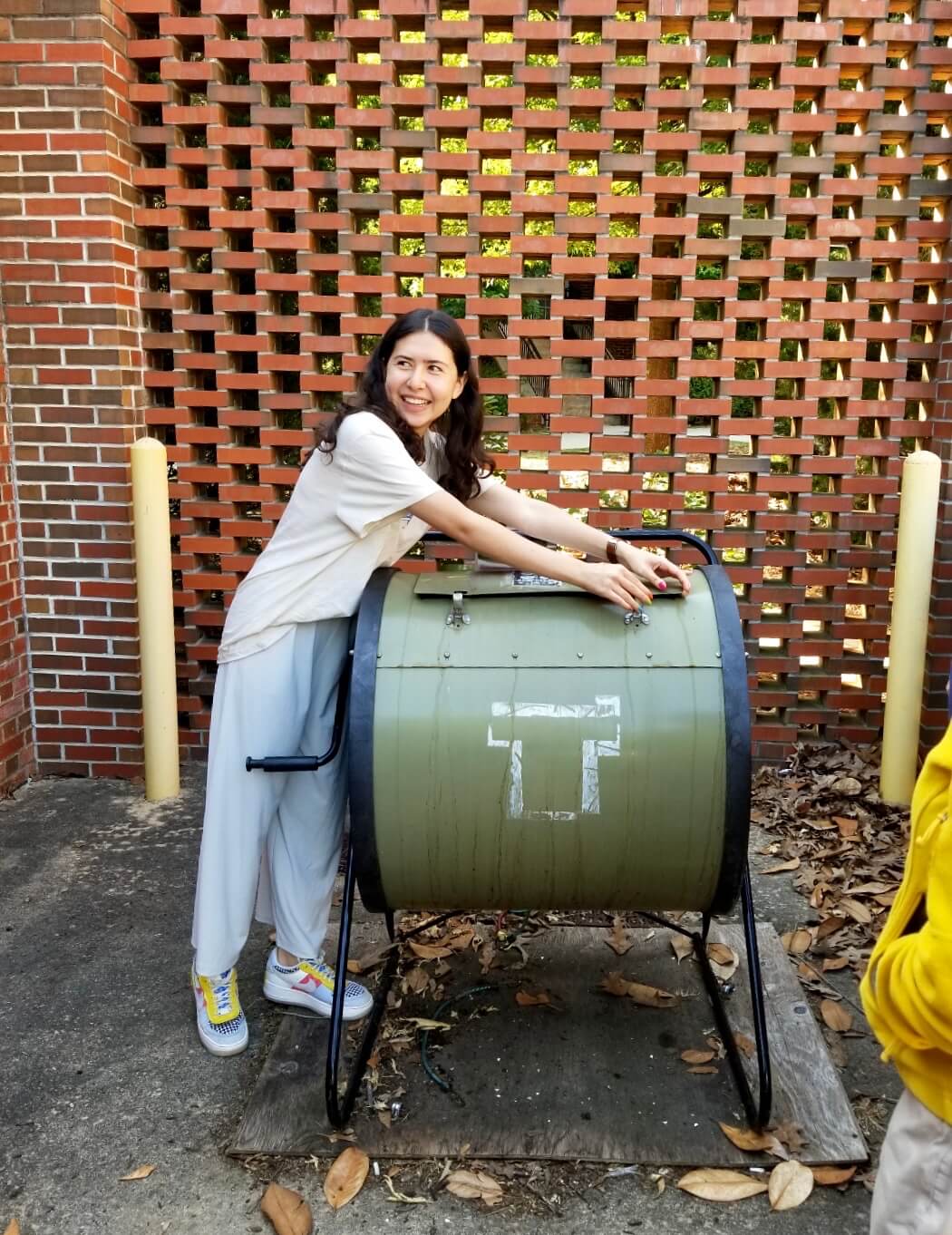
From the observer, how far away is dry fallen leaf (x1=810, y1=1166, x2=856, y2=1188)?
2137 mm

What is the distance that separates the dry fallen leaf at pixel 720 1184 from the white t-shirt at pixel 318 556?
1.45 m

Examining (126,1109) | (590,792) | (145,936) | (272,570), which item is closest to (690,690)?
(590,792)

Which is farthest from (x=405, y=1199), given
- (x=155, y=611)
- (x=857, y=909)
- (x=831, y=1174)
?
(x=155, y=611)

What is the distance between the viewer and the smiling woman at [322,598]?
229 centimetres

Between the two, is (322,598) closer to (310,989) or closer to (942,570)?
(310,989)

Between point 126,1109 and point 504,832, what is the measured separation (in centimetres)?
111

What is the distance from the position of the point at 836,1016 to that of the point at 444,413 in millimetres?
1888

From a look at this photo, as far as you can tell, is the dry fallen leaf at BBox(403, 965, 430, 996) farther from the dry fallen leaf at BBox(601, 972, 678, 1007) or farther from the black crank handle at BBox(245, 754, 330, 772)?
the black crank handle at BBox(245, 754, 330, 772)

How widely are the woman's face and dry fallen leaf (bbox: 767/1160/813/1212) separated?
183cm

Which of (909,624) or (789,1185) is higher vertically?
(909,624)

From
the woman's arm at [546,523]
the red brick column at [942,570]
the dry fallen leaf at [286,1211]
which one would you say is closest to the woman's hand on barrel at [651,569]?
the woman's arm at [546,523]

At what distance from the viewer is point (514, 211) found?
398cm

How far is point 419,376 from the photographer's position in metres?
2.41

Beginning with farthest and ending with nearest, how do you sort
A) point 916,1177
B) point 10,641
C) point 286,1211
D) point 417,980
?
point 10,641, point 417,980, point 286,1211, point 916,1177
